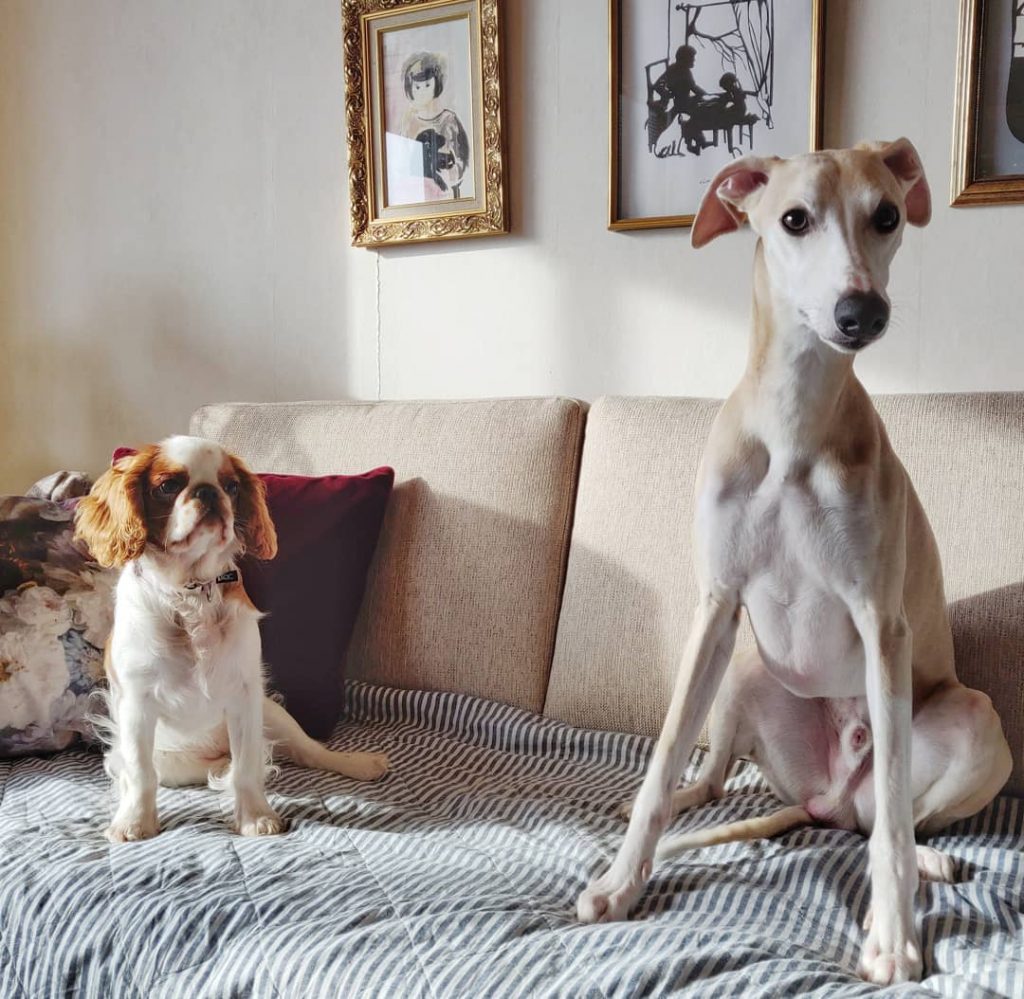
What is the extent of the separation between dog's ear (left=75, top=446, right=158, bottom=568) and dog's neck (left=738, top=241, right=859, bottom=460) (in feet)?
2.59

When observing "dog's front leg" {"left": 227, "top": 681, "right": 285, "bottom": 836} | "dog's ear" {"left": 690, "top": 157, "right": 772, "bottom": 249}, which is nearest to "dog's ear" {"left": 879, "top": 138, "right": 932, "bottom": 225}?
"dog's ear" {"left": 690, "top": 157, "right": 772, "bottom": 249}

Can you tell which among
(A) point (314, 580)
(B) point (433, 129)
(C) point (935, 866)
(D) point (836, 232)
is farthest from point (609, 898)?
(B) point (433, 129)

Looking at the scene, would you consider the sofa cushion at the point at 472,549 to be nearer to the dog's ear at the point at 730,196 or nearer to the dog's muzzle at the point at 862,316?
the dog's ear at the point at 730,196

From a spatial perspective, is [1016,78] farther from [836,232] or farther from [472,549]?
[472,549]

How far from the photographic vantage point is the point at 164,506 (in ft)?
4.53

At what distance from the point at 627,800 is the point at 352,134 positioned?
5.27 ft

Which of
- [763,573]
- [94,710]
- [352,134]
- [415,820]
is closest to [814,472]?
[763,573]

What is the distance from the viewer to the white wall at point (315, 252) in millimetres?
1862

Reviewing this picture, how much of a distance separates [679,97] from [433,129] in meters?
0.56

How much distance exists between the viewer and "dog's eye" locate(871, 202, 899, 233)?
43.2 inches

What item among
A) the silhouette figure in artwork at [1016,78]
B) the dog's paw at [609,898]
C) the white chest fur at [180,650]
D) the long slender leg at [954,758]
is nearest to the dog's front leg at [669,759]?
the dog's paw at [609,898]

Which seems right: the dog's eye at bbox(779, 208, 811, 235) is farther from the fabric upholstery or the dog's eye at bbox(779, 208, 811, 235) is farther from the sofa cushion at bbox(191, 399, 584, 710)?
the fabric upholstery

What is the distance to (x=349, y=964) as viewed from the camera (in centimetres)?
104

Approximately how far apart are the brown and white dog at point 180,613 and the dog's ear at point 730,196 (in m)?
0.70
